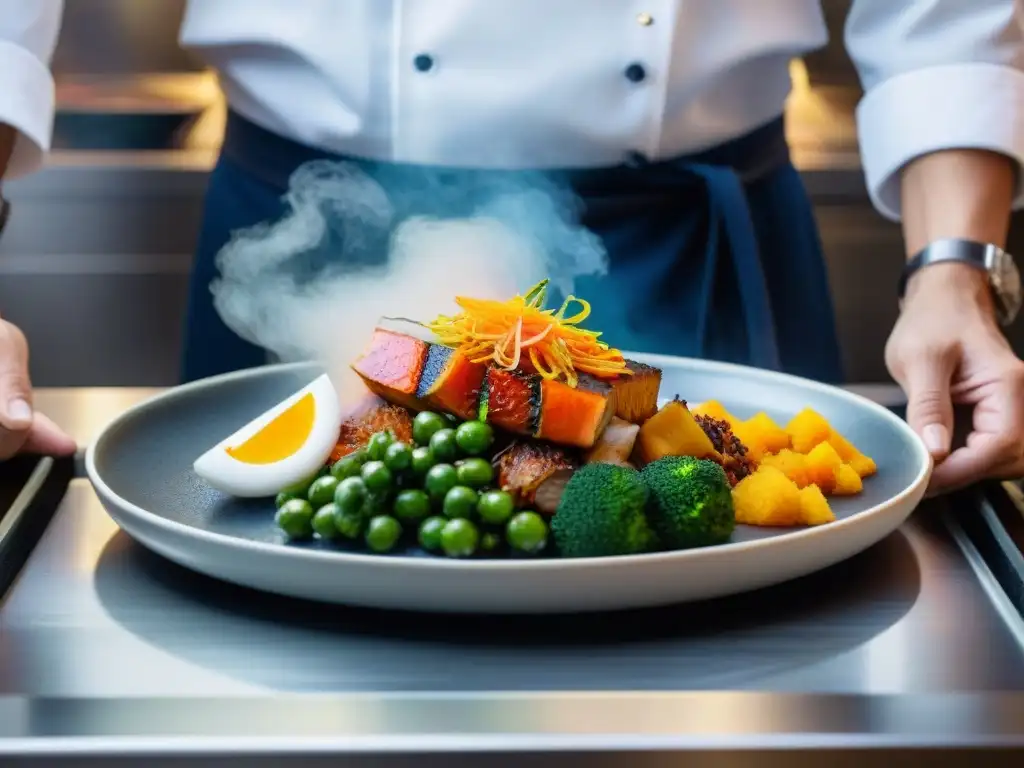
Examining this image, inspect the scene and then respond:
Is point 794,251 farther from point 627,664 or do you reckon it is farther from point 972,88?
point 627,664

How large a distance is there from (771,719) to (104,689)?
21.4 inches

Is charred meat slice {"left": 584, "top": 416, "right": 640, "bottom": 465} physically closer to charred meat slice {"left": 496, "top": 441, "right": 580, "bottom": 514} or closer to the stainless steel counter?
charred meat slice {"left": 496, "top": 441, "right": 580, "bottom": 514}

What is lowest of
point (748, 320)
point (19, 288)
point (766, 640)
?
point (19, 288)

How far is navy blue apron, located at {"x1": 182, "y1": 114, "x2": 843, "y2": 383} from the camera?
204cm

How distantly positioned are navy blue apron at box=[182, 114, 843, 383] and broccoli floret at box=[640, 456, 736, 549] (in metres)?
0.88

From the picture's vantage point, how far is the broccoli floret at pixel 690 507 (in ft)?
3.82

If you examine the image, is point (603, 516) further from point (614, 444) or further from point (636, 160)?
point (636, 160)

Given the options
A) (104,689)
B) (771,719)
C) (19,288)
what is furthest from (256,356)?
(19,288)

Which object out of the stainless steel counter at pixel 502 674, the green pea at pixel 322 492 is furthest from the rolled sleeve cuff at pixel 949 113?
the green pea at pixel 322 492

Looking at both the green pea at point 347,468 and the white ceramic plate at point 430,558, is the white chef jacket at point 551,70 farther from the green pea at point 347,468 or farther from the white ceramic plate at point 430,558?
the green pea at point 347,468

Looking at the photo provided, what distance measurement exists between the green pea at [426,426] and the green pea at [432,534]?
18cm

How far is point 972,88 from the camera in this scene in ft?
6.24

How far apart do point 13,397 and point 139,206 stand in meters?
2.63

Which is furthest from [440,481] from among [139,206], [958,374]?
[139,206]
